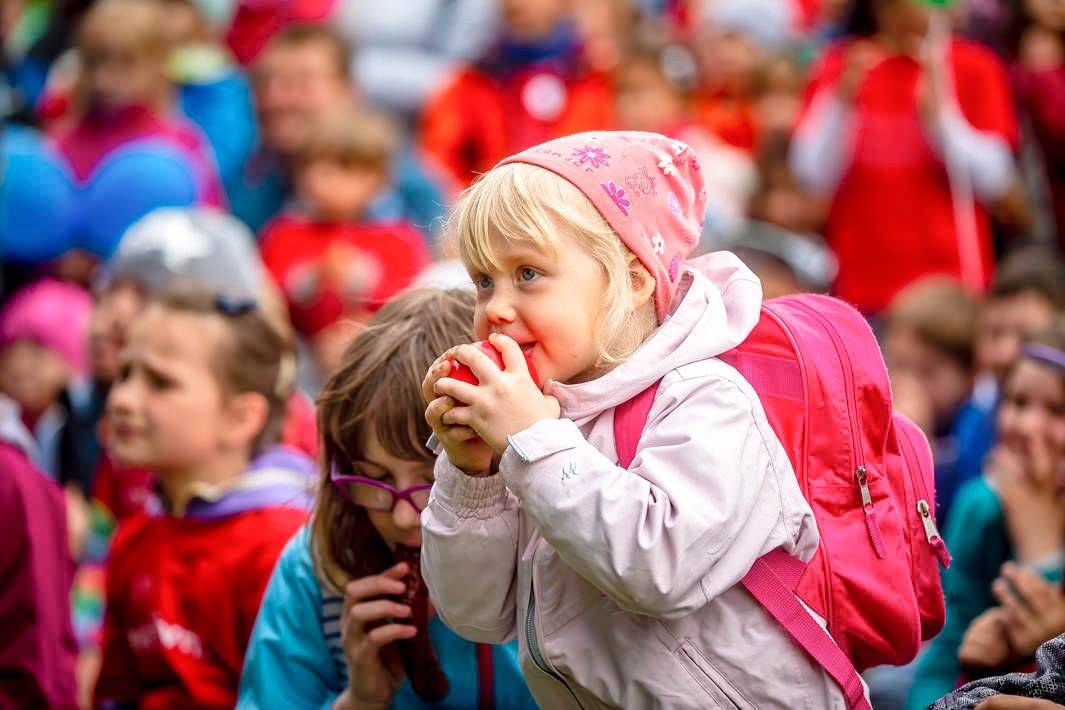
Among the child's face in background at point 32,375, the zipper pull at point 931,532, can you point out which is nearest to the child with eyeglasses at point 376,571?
the zipper pull at point 931,532

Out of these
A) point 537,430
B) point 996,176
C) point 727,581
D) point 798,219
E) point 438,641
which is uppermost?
point 537,430

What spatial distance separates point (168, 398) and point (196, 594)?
503 millimetres

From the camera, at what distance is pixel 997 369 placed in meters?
4.92

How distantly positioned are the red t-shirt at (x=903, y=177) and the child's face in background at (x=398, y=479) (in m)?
4.00

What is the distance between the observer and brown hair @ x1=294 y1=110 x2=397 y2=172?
6203mm

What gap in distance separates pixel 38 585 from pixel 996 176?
14.5 feet

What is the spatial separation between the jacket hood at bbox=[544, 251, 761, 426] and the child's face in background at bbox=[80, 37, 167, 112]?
15.7 feet

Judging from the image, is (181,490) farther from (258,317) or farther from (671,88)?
(671,88)

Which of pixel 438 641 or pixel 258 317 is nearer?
pixel 438 641

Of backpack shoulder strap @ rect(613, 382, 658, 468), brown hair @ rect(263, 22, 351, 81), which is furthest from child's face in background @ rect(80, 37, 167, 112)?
backpack shoulder strap @ rect(613, 382, 658, 468)

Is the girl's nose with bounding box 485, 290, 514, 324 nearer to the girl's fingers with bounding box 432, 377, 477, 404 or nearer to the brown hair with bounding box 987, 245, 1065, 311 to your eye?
the girl's fingers with bounding box 432, 377, 477, 404

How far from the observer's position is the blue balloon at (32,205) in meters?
6.31

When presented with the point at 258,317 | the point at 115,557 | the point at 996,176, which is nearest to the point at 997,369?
the point at 996,176

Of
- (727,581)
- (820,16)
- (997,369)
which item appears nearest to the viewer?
(727,581)
